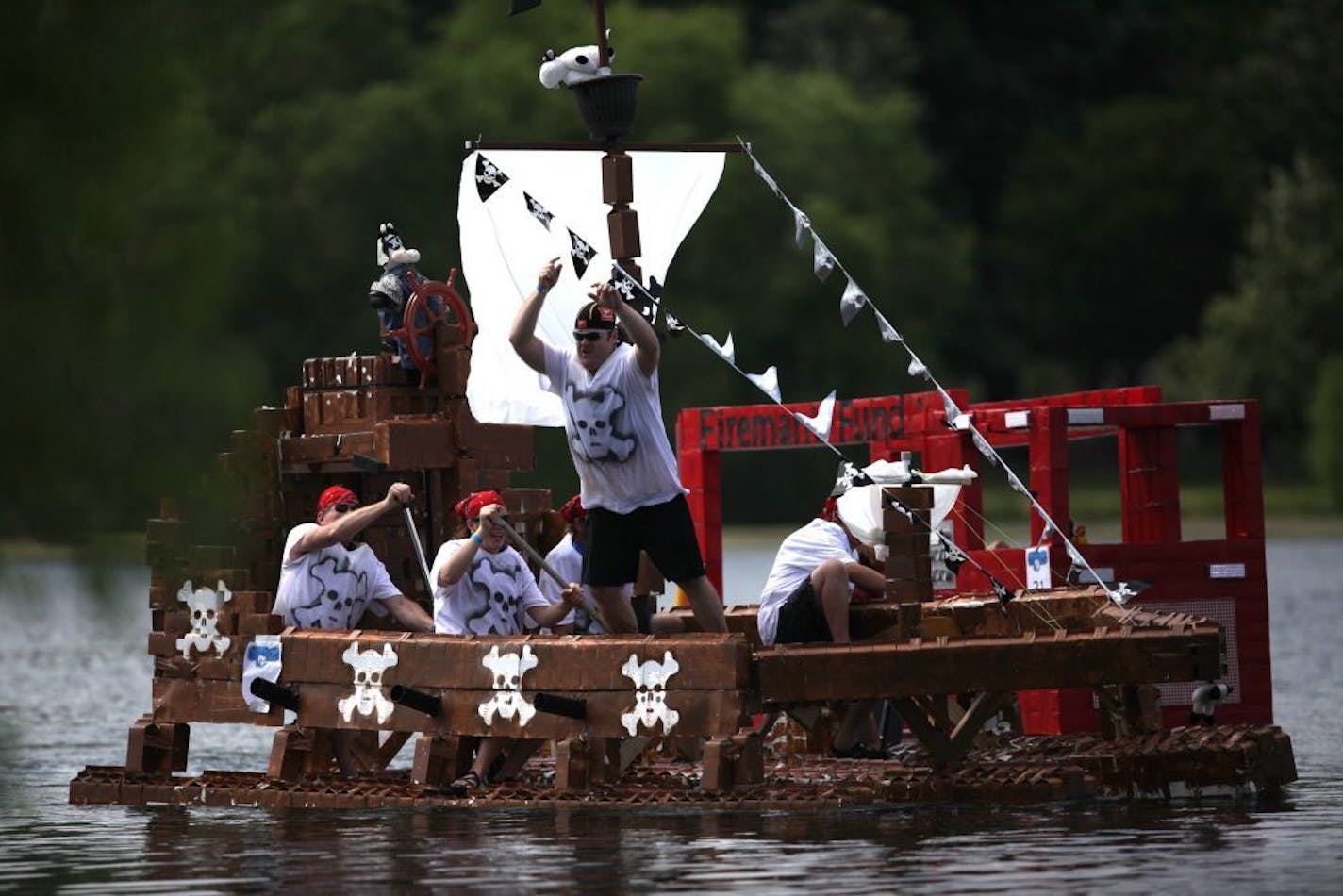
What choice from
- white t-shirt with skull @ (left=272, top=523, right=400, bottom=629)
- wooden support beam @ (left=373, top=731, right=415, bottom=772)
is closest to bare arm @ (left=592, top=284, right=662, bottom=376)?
white t-shirt with skull @ (left=272, top=523, right=400, bottom=629)

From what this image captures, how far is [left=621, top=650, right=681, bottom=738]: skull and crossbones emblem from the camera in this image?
1550 cm

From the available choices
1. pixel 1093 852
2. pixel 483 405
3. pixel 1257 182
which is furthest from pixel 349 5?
pixel 1093 852

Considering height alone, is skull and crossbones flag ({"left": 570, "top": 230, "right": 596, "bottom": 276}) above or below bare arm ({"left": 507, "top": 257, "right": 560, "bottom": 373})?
above

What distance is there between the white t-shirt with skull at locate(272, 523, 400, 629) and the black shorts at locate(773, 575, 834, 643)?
2164 millimetres

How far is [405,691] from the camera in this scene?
16328 mm

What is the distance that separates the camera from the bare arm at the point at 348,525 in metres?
16.7

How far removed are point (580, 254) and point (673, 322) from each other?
271 centimetres

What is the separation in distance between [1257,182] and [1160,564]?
215 ft

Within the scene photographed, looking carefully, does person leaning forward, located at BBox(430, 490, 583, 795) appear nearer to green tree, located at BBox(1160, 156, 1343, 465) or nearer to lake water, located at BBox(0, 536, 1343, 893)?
lake water, located at BBox(0, 536, 1343, 893)

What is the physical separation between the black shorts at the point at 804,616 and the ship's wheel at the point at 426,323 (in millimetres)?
2668

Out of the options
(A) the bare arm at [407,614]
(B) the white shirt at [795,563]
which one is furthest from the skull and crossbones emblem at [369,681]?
(B) the white shirt at [795,563]

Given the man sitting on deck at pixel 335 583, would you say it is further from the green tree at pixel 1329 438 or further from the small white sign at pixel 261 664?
the green tree at pixel 1329 438

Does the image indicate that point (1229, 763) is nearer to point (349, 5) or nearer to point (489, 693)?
point (489, 693)

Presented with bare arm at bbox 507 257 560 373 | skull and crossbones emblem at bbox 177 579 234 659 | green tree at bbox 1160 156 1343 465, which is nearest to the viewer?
bare arm at bbox 507 257 560 373
